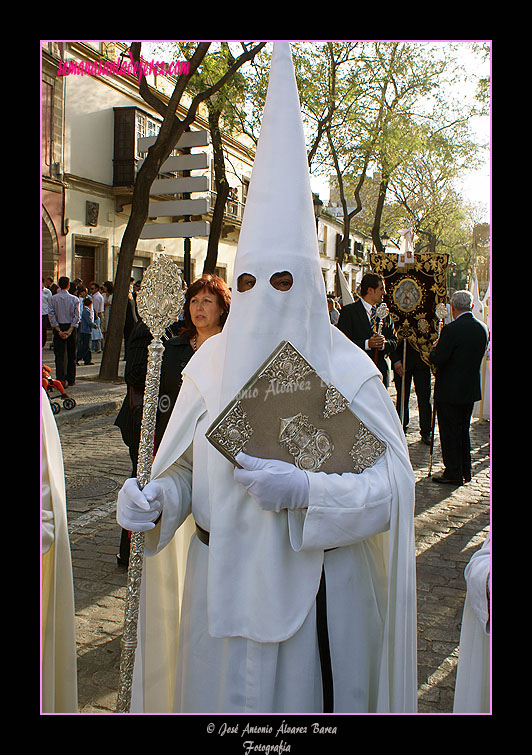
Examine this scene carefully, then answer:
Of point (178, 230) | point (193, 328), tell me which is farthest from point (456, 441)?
point (178, 230)

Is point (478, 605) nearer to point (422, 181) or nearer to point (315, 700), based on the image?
point (315, 700)

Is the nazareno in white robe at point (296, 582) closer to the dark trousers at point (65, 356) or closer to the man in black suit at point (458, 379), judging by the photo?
the man in black suit at point (458, 379)

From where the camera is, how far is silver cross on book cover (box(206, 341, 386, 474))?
1.86 metres

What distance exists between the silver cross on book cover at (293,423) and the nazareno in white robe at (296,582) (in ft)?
0.27

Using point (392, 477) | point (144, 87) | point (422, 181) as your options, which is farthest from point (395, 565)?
point (422, 181)

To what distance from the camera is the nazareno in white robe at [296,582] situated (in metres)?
1.96

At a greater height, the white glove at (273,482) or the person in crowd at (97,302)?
the person in crowd at (97,302)

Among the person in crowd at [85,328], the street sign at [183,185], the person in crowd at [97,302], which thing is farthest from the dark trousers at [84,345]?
the street sign at [183,185]

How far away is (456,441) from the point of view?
717 cm

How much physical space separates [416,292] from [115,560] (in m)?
5.11

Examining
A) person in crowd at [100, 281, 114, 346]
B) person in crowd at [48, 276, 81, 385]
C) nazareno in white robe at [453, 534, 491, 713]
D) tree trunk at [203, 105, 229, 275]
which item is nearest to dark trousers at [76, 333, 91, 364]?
person in crowd at [100, 281, 114, 346]

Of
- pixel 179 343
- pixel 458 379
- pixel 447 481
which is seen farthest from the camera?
pixel 447 481

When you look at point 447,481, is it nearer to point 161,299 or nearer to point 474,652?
point 474,652

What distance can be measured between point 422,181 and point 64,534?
38.0 meters
